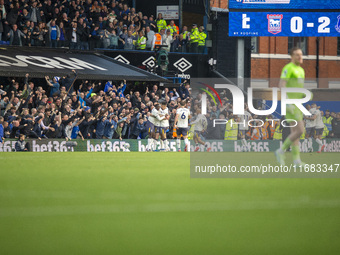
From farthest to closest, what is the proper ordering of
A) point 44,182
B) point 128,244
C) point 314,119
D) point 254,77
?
point 254,77 → point 314,119 → point 44,182 → point 128,244

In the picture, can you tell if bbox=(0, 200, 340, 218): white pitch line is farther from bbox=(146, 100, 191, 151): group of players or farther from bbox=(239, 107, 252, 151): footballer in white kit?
bbox=(239, 107, 252, 151): footballer in white kit

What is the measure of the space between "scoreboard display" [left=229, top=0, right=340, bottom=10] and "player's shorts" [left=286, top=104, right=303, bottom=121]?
16708mm

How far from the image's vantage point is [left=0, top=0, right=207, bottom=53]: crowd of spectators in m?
28.9

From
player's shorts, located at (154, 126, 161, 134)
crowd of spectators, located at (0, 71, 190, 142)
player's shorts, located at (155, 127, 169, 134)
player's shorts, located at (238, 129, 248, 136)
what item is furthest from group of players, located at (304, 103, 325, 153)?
player's shorts, located at (154, 126, 161, 134)

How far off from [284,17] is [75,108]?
10.7m

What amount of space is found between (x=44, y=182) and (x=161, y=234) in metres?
5.58

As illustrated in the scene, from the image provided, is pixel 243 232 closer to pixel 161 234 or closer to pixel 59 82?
pixel 161 234

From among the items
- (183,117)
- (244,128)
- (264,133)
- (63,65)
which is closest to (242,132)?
(244,128)

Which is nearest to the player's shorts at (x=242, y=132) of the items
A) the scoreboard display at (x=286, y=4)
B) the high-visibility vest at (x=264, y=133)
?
the high-visibility vest at (x=264, y=133)

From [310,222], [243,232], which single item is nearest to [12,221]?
[243,232]

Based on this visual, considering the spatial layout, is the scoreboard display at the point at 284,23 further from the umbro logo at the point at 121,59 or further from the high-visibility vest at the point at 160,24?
the umbro logo at the point at 121,59

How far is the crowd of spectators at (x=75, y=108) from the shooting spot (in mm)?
24812

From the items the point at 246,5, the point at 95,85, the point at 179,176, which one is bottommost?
the point at 179,176

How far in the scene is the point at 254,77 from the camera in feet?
172
